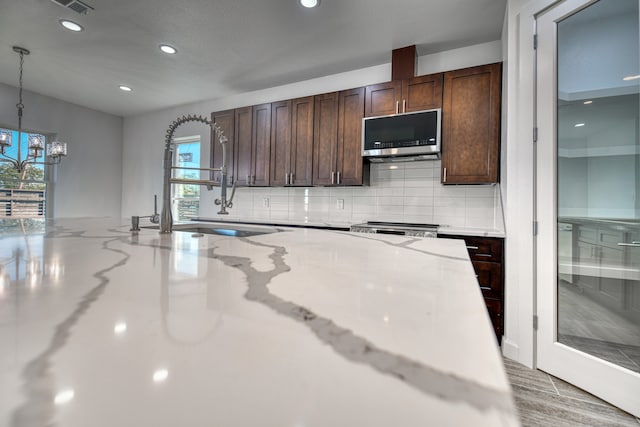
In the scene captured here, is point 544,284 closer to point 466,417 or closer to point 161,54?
point 466,417

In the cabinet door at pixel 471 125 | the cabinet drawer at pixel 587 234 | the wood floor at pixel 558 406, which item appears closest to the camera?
the wood floor at pixel 558 406

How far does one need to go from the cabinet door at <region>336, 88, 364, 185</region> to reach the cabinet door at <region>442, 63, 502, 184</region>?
0.80 m

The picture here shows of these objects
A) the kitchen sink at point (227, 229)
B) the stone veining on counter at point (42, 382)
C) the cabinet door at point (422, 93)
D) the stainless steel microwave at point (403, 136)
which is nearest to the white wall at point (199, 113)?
the cabinet door at point (422, 93)

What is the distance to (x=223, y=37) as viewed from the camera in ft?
9.12

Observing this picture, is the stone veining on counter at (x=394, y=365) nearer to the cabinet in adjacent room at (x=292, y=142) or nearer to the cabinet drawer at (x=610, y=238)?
the cabinet drawer at (x=610, y=238)

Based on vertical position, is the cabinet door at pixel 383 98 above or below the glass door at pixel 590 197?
above

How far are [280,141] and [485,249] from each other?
7.96 ft

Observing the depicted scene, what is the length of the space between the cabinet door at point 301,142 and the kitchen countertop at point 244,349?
110 inches

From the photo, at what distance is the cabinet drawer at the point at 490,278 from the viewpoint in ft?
7.26

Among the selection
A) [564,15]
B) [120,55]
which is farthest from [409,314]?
[120,55]

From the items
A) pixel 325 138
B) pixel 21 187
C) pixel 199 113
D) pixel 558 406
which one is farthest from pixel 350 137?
pixel 21 187

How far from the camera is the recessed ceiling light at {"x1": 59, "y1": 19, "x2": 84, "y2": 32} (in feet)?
8.45

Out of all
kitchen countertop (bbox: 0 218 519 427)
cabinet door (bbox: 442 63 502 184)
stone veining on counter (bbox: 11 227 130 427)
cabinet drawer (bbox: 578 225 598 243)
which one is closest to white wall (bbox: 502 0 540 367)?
cabinet drawer (bbox: 578 225 598 243)

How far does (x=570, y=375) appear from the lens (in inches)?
70.2
